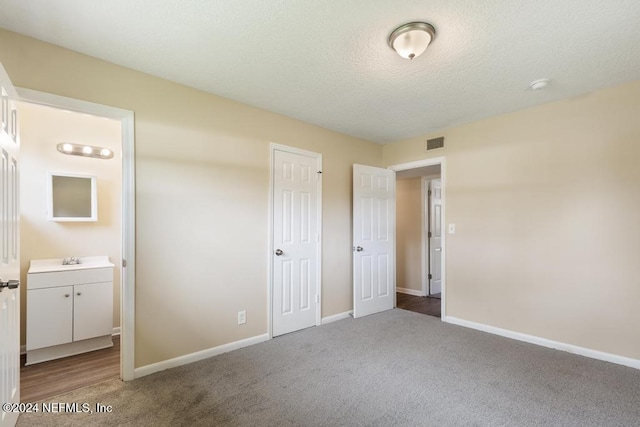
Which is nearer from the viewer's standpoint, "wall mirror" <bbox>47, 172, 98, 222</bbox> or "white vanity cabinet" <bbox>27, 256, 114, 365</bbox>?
"white vanity cabinet" <bbox>27, 256, 114, 365</bbox>

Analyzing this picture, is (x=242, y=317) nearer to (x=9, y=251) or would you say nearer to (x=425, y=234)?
(x=9, y=251)

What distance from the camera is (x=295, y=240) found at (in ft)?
11.1

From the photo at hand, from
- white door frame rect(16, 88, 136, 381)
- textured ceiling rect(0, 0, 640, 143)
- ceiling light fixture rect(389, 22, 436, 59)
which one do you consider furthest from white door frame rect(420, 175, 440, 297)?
white door frame rect(16, 88, 136, 381)

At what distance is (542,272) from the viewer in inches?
117

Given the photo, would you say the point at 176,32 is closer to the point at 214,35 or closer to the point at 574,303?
the point at 214,35

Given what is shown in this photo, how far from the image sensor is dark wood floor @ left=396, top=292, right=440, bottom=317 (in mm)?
4215

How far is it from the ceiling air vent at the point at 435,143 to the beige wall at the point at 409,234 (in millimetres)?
1517

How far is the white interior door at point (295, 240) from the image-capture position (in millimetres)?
3221

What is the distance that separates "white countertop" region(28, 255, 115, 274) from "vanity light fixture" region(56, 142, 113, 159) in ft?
3.80

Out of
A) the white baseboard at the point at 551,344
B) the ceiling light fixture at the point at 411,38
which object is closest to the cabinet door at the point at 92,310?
the ceiling light fixture at the point at 411,38

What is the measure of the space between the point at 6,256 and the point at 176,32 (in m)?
1.65

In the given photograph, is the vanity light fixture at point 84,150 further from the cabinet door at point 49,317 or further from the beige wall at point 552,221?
the beige wall at point 552,221

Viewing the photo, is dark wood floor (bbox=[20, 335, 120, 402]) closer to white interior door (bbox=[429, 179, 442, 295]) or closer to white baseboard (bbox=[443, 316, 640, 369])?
white baseboard (bbox=[443, 316, 640, 369])

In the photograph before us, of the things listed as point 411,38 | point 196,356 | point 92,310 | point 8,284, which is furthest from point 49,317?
point 411,38
